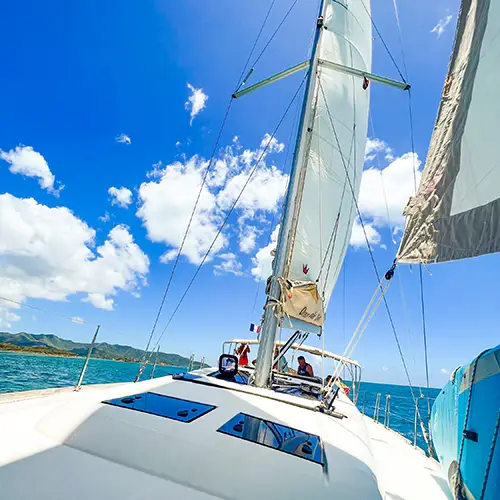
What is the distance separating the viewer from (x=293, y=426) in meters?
2.25

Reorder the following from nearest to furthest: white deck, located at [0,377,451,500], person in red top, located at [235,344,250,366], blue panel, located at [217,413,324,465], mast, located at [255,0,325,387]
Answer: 1. white deck, located at [0,377,451,500]
2. blue panel, located at [217,413,324,465]
3. mast, located at [255,0,325,387]
4. person in red top, located at [235,344,250,366]

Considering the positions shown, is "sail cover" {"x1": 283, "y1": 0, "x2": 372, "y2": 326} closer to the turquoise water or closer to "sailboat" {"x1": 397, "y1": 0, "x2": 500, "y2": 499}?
"sailboat" {"x1": 397, "y1": 0, "x2": 500, "y2": 499}

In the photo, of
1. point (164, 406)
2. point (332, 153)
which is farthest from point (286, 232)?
point (332, 153)

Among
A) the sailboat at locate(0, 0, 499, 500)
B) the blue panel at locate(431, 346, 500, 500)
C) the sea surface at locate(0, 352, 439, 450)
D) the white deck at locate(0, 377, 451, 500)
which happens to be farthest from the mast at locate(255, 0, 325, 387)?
the blue panel at locate(431, 346, 500, 500)

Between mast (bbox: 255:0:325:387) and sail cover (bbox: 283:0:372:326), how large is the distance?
1839mm

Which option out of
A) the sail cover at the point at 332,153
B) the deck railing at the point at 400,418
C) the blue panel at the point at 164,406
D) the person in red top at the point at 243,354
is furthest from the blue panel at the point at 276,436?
the person in red top at the point at 243,354

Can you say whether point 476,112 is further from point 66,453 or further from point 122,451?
point 66,453

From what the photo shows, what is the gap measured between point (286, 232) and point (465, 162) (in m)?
2.31

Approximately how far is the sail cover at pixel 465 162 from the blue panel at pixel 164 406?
234 centimetres

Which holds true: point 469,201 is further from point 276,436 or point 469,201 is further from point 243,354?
point 243,354

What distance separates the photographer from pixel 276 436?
194cm

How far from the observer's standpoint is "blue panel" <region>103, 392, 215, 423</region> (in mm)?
2027

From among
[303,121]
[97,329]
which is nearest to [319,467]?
[303,121]

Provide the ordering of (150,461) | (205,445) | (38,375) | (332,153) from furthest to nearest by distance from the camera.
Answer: (38,375) → (332,153) → (205,445) → (150,461)
